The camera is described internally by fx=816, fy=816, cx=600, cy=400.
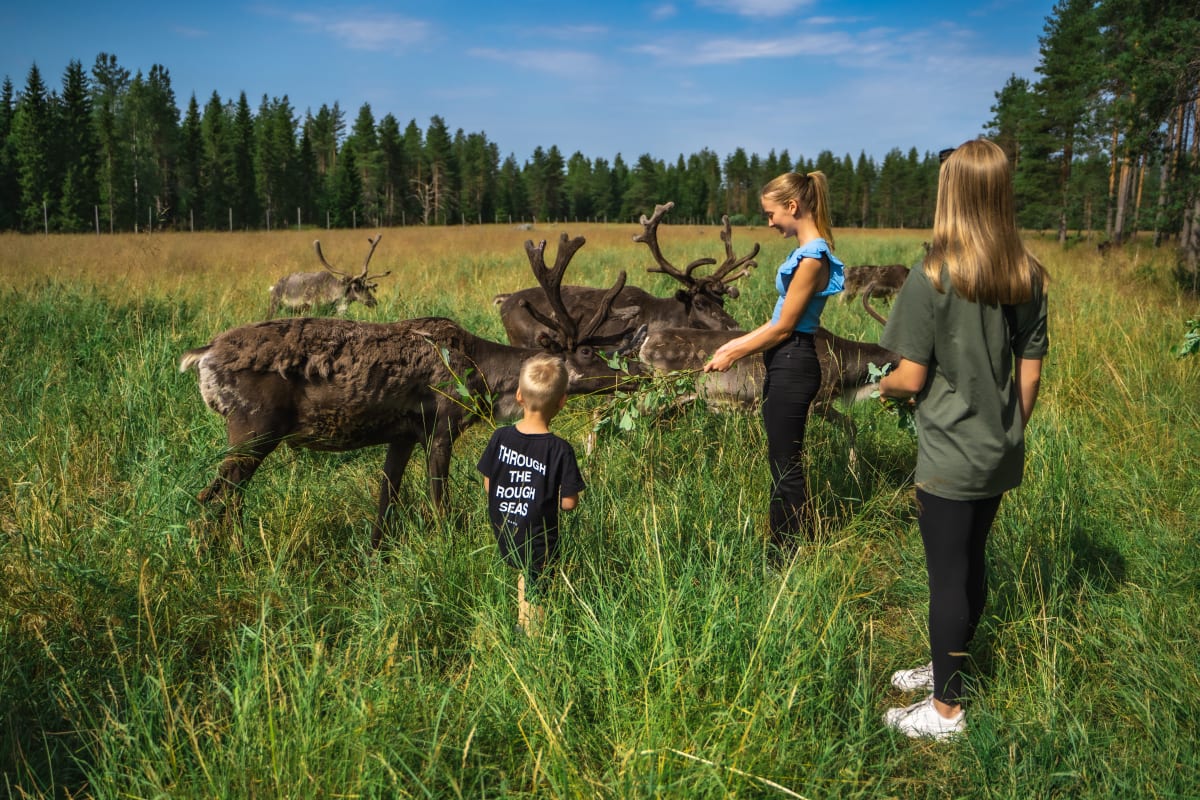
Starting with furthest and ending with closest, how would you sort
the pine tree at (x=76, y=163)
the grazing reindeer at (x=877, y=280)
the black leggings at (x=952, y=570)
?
the pine tree at (x=76, y=163), the grazing reindeer at (x=877, y=280), the black leggings at (x=952, y=570)

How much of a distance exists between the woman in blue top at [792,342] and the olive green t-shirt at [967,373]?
1.14 metres

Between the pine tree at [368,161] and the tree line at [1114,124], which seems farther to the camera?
the pine tree at [368,161]

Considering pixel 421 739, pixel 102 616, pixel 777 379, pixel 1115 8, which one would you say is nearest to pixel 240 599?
pixel 102 616

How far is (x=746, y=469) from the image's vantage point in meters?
5.40

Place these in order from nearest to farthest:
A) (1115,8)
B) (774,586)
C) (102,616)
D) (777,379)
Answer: (102,616)
(774,586)
(777,379)
(1115,8)

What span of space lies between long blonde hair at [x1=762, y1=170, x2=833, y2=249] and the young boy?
1.60 metres

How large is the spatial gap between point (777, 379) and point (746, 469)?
4.14ft

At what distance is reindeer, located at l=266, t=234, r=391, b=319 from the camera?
13.1 meters

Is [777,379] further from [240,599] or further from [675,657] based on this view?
[240,599]

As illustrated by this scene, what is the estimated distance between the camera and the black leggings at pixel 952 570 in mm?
3094

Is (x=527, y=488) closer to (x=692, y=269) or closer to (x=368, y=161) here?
(x=692, y=269)

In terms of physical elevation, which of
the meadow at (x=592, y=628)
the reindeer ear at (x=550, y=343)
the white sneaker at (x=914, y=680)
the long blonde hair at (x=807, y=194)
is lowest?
the white sneaker at (x=914, y=680)

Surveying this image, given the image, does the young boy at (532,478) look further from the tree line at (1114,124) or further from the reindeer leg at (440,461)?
the tree line at (1114,124)

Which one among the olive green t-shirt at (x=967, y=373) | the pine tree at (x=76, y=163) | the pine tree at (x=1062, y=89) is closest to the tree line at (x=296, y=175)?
the pine tree at (x=76, y=163)
